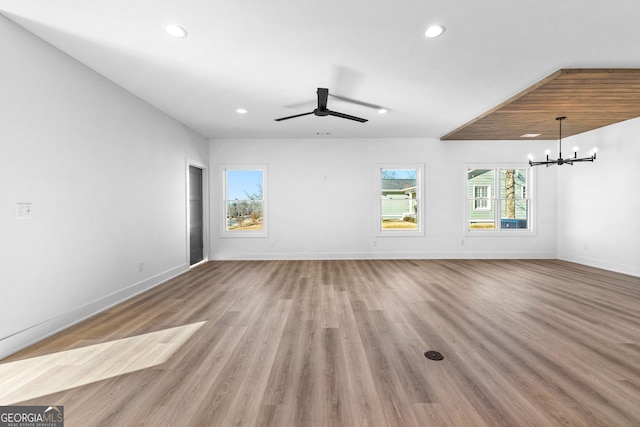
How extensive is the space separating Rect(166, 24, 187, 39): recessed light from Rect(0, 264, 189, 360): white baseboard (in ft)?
9.67

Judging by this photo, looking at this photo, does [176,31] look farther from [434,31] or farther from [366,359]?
[366,359]

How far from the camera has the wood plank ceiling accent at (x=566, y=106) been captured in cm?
324

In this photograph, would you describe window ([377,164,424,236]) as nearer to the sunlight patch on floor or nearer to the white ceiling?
the white ceiling

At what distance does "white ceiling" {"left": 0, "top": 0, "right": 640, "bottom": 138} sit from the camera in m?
2.17

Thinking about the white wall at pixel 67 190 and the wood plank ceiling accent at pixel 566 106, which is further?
the wood plank ceiling accent at pixel 566 106

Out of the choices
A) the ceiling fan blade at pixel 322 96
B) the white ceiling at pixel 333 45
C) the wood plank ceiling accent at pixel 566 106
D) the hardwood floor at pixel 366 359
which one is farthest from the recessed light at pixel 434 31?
the hardwood floor at pixel 366 359

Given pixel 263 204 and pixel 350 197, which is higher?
pixel 350 197

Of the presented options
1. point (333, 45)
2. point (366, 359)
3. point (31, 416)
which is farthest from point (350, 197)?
point (31, 416)

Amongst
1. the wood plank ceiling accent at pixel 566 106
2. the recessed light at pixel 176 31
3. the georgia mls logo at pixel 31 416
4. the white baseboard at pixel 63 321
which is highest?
the recessed light at pixel 176 31

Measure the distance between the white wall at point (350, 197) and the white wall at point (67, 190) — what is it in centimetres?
233

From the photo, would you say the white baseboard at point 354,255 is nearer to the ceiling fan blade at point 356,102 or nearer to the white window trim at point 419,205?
the white window trim at point 419,205

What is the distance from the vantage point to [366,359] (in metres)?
2.07

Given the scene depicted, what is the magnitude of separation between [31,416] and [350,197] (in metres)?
5.63

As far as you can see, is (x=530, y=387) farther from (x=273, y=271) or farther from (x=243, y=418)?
(x=273, y=271)
